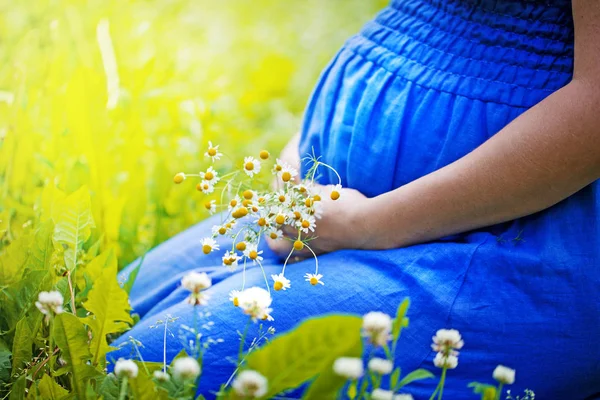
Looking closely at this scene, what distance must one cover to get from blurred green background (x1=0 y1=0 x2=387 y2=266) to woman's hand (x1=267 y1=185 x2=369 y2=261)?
1.12ft

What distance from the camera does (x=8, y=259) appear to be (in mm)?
937

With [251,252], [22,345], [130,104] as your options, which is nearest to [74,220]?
[22,345]

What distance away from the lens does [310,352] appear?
602 mm

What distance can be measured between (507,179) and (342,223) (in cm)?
24

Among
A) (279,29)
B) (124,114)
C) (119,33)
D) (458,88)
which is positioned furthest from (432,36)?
(279,29)

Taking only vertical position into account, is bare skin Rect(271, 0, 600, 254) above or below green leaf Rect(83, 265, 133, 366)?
above

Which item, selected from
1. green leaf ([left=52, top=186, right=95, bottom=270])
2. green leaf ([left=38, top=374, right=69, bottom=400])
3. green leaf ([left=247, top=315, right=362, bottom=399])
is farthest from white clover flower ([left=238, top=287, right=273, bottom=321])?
green leaf ([left=52, top=186, right=95, bottom=270])

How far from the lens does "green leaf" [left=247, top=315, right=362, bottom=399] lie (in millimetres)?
591

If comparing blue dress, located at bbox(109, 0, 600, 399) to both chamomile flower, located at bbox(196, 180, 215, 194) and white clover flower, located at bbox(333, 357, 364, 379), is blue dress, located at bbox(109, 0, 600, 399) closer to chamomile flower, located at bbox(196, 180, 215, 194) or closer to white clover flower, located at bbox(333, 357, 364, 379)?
chamomile flower, located at bbox(196, 180, 215, 194)

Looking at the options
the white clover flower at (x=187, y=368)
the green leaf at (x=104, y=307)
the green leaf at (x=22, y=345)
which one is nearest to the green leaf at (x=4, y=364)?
the green leaf at (x=22, y=345)

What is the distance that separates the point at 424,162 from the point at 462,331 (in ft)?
0.78

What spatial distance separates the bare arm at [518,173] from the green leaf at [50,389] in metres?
0.43

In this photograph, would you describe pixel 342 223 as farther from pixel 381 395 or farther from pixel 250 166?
pixel 381 395

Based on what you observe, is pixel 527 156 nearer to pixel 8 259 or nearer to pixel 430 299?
pixel 430 299
